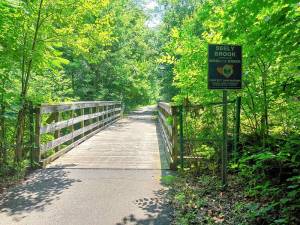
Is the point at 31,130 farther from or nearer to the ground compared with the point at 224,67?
nearer to the ground

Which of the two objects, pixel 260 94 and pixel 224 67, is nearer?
pixel 224 67

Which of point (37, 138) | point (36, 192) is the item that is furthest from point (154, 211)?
point (37, 138)

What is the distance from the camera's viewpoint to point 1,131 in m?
6.09

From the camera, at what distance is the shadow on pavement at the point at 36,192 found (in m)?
4.48

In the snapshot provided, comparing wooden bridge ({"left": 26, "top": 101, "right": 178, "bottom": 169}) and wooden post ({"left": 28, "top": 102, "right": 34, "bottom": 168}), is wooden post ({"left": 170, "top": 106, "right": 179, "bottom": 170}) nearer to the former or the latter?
wooden bridge ({"left": 26, "top": 101, "right": 178, "bottom": 169})

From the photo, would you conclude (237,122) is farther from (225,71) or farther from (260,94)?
(225,71)

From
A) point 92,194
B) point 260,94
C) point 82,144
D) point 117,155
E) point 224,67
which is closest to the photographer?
point 224,67

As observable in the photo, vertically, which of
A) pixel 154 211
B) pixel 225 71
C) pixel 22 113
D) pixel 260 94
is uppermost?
pixel 225 71

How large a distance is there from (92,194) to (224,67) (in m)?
2.62

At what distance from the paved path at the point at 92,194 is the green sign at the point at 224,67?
5.97ft

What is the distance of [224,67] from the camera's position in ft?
15.7

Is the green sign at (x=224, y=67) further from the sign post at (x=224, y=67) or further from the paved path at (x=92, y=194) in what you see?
the paved path at (x=92, y=194)

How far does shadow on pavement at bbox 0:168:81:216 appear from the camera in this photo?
4480 mm

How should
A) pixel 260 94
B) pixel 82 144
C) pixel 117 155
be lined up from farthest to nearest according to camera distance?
1. pixel 82 144
2. pixel 117 155
3. pixel 260 94
